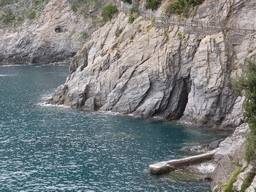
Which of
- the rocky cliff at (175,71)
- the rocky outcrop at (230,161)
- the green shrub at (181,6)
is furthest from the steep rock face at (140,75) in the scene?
the rocky outcrop at (230,161)

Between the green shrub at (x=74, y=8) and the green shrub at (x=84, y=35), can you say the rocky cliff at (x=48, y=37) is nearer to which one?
the green shrub at (x=84, y=35)

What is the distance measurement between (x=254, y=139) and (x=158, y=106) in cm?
3246

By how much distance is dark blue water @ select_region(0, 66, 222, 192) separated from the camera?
39.0m

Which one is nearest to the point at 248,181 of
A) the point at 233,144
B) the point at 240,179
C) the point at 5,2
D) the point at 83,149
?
the point at 240,179

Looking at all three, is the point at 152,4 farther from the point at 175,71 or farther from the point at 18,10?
the point at 18,10

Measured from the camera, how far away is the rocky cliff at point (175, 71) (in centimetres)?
6106

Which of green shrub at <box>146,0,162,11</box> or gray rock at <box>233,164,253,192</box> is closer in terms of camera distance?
gray rock at <box>233,164,253,192</box>

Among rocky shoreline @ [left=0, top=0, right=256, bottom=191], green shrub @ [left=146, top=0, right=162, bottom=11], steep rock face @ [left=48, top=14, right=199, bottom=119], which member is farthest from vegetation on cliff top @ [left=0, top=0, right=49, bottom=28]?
green shrub @ [left=146, top=0, right=162, bottom=11]

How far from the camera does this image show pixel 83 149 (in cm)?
4962

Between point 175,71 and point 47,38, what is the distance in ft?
318

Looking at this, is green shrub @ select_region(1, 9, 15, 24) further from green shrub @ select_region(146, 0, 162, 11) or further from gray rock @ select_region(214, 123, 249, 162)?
gray rock @ select_region(214, 123, 249, 162)

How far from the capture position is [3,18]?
16638cm

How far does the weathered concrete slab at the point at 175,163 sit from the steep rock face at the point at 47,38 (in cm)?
11099

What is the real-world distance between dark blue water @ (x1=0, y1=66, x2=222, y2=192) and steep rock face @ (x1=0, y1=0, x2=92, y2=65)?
7483 centimetres
